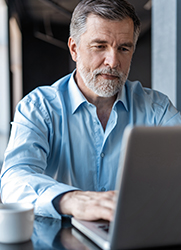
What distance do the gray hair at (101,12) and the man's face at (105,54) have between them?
0.02 meters

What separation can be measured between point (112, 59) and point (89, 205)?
0.90 metres

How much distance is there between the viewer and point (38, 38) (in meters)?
10.8

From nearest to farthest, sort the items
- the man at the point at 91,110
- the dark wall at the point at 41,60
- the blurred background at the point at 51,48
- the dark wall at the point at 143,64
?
the man at the point at 91,110 → the blurred background at the point at 51,48 → the dark wall at the point at 143,64 → the dark wall at the point at 41,60

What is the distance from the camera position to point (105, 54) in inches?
65.5

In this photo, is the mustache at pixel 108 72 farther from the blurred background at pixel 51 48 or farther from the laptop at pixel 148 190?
the blurred background at pixel 51 48

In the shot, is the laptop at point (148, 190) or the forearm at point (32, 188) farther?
the forearm at point (32, 188)

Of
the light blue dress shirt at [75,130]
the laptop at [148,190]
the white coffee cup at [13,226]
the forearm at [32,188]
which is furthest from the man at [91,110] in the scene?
the laptop at [148,190]

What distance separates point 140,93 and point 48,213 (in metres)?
1.05

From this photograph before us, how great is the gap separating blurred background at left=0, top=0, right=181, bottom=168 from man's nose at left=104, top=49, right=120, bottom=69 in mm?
1477

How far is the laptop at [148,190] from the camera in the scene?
0.63 m

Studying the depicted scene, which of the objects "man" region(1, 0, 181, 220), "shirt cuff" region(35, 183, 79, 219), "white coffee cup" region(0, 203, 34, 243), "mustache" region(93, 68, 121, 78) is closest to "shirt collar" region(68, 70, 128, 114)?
"man" region(1, 0, 181, 220)

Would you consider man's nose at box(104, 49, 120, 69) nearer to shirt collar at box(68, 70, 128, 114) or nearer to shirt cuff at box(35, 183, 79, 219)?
shirt collar at box(68, 70, 128, 114)

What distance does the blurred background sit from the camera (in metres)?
3.12

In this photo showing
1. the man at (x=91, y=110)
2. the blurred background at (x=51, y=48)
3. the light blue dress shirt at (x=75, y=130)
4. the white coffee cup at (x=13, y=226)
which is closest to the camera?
the white coffee cup at (x=13, y=226)
